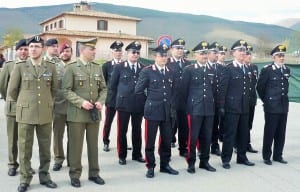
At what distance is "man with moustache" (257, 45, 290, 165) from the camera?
6.62m

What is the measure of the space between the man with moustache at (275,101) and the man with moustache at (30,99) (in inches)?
136

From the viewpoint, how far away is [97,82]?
5.38m

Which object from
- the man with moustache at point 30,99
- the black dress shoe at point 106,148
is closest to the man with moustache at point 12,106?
the man with moustache at point 30,99

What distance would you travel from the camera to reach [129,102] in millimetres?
6500

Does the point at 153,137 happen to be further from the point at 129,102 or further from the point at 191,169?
the point at 129,102

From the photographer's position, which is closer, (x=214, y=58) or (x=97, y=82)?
(x=97, y=82)

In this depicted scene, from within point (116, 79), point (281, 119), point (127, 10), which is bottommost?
point (281, 119)

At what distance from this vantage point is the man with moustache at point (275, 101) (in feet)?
21.7

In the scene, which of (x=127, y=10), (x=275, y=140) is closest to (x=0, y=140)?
(x=275, y=140)

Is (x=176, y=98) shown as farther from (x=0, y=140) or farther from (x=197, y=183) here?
(x=0, y=140)

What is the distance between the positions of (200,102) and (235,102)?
699mm

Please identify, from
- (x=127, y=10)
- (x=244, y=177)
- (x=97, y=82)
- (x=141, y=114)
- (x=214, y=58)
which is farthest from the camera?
(x=127, y=10)

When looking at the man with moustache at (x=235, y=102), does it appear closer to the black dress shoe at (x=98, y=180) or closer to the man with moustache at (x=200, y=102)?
the man with moustache at (x=200, y=102)

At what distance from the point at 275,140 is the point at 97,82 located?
321 cm
